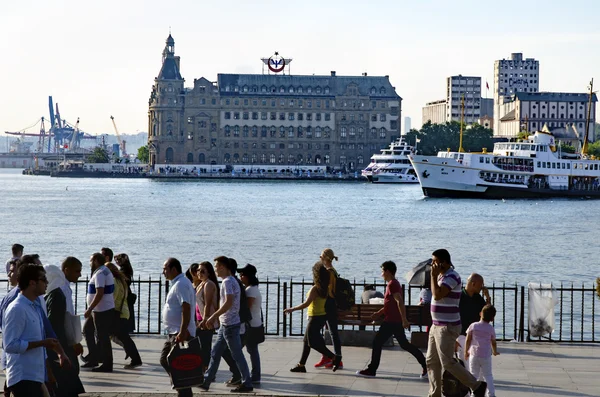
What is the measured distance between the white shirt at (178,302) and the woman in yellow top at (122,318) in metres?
2.69

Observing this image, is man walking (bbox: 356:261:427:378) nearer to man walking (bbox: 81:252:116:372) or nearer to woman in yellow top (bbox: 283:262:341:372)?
woman in yellow top (bbox: 283:262:341:372)

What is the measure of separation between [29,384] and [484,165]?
355 ft

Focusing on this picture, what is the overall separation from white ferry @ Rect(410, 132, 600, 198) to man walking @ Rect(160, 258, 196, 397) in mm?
102705

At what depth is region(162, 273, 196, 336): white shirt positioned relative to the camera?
45.2 feet

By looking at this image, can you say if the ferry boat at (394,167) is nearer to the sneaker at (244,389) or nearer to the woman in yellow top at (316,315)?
the woman in yellow top at (316,315)

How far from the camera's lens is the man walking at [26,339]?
1059 cm

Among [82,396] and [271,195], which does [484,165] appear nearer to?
[271,195]

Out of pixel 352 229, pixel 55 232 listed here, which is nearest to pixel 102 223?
pixel 55 232

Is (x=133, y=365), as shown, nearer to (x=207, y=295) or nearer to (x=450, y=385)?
(x=207, y=295)

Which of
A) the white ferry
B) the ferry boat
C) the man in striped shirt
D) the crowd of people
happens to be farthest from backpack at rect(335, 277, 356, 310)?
the ferry boat

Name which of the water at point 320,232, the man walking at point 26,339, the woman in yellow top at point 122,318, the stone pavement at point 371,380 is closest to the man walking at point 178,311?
the stone pavement at point 371,380

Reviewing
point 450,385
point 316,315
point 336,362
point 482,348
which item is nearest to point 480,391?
point 450,385

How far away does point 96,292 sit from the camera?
1616 cm

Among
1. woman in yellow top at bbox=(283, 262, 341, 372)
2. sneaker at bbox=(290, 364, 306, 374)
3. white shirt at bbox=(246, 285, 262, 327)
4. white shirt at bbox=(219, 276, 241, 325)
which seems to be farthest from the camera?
sneaker at bbox=(290, 364, 306, 374)
